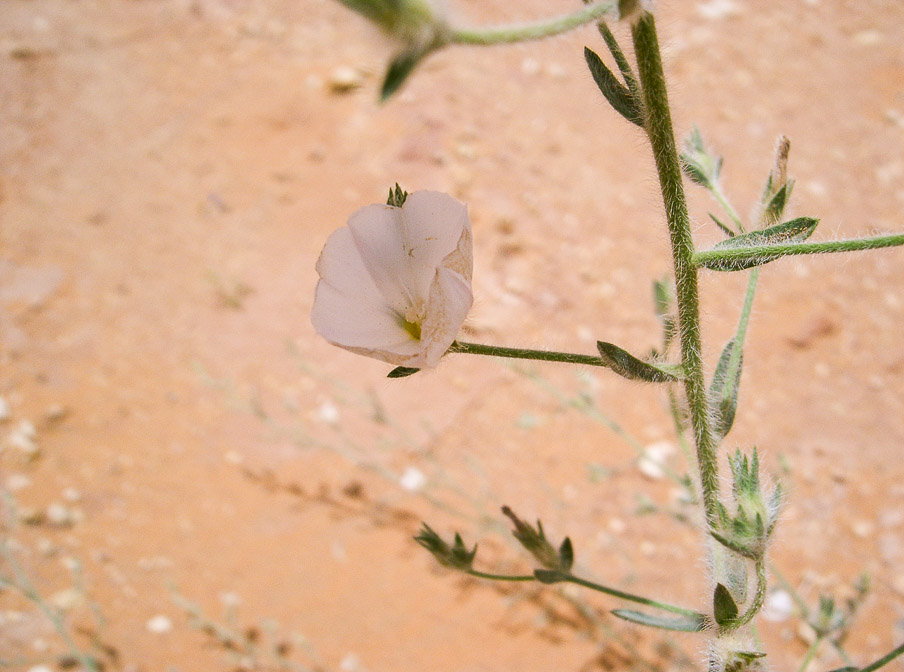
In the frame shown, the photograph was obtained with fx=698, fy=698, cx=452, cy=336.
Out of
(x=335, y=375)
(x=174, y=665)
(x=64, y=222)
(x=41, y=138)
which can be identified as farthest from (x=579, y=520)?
(x=41, y=138)

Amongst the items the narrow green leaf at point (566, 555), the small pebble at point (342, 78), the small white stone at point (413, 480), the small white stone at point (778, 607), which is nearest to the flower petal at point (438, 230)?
the narrow green leaf at point (566, 555)

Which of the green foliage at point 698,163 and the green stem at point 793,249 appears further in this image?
the green foliage at point 698,163

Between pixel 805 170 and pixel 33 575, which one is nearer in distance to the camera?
pixel 33 575

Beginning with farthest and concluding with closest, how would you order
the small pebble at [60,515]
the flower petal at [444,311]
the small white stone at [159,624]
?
the small pebble at [60,515] < the small white stone at [159,624] < the flower petal at [444,311]

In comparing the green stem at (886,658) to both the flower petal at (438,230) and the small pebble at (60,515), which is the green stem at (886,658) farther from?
the small pebble at (60,515)

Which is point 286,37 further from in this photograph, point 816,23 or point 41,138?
point 816,23

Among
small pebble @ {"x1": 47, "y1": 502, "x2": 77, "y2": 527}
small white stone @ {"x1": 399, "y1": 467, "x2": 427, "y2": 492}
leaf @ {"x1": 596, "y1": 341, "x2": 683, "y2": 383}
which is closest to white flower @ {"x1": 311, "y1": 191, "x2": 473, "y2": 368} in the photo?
leaf @ {"x1": 596, "y1": 341, "x2": 683, "y2": 383}

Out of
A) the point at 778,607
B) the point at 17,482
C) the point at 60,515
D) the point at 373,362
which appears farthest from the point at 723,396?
the point at 17,482
